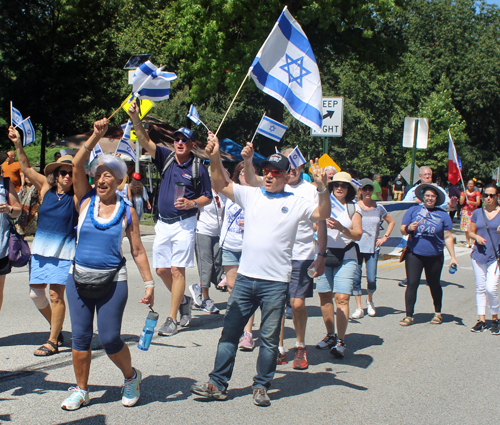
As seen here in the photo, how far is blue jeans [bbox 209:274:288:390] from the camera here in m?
4.60

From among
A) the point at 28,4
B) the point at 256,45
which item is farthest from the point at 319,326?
the point at 28,4

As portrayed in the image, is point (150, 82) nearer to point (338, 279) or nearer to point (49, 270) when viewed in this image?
point (49, 270)

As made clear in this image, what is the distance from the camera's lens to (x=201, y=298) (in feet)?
26.7

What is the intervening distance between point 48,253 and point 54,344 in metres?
0.87

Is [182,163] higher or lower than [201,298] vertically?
higher

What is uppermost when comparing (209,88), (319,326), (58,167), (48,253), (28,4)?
(28,4)

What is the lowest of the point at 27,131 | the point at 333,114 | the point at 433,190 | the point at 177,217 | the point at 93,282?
the point at 93,282

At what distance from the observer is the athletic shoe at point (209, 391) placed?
179 inches

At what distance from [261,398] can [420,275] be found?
12.9 feet

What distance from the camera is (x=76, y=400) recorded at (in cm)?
426

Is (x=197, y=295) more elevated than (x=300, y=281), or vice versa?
(x=300, y=281)

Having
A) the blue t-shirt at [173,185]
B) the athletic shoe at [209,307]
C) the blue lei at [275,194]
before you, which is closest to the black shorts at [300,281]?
the blue lei at [275,194]

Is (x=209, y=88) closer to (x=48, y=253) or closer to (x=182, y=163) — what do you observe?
(x=182, y=163)

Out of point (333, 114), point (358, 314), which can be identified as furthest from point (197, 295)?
point (333, 114)
